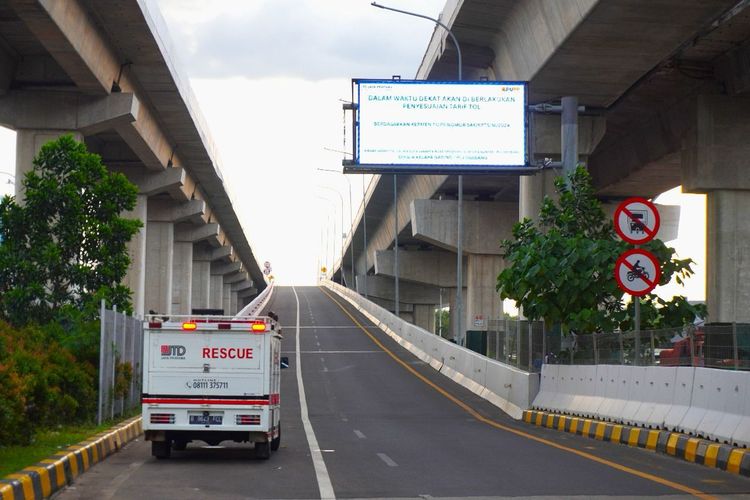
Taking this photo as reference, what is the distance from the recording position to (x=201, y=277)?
9325 cm

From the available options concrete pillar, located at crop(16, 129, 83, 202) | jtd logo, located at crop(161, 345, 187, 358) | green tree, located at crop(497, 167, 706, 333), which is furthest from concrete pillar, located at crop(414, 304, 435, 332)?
jtd logo, located at crop(161, 345, 187, 358)

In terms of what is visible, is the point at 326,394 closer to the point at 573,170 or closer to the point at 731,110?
the point at 573,170

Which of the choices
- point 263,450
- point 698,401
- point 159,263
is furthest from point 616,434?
point 159,263

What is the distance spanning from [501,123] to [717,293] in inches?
381

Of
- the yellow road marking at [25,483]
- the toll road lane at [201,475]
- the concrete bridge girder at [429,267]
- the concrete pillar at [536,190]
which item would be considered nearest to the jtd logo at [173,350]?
the toll road lane at [201,475]

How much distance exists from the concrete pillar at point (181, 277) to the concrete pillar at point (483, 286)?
19.6 m

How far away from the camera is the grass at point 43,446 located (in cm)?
1407

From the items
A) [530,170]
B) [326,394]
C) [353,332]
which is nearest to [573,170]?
[530,170]

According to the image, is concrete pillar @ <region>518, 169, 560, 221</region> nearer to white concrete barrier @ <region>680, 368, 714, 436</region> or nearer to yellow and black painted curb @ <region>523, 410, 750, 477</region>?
yellow and black painted curb @ <region>523, 410, 750, 477</region>

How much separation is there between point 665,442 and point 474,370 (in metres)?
20.0

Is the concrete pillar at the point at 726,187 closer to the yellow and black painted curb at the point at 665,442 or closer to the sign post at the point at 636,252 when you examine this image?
the yellow and black painted curb at the point at 665,442

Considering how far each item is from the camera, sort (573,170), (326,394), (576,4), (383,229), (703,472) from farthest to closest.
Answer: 1. (383,229)
2. (326,394)
3. (573,170)
4. (576,4)
5. (703,472)

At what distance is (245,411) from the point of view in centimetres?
1798

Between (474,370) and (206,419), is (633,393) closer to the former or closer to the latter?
(206,419)
